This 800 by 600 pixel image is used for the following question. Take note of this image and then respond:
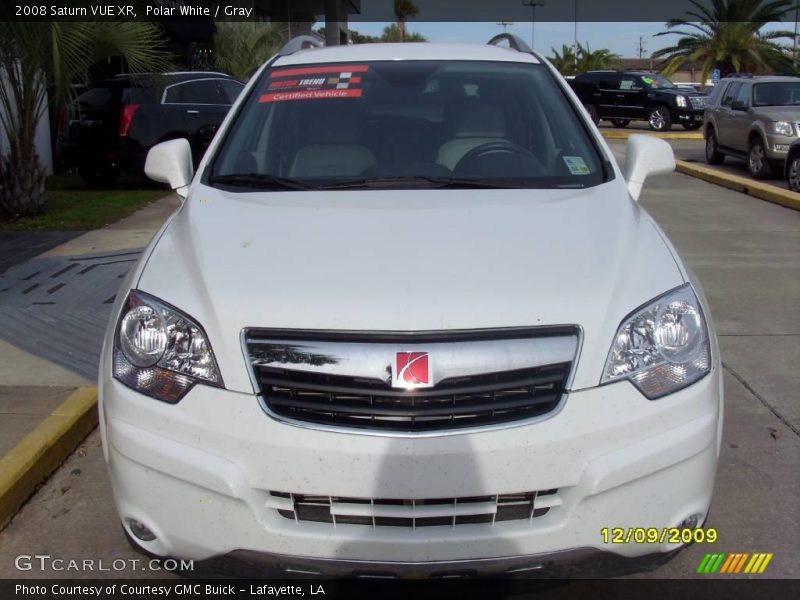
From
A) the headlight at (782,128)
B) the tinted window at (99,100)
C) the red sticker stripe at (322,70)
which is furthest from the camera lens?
the headlight at (782,128)

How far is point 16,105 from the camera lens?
1024 centimetres

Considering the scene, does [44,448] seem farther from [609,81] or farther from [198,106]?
[609,81]

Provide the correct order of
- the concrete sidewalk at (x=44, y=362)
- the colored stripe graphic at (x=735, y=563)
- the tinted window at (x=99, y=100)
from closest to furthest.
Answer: the colored stripe graphic at (x=735, y=563) → the concrete sidewalk at (x=44, y=362) → the tinted window at (x=99, y=100)

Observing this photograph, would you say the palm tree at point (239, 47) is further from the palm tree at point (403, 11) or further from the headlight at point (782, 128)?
the palm tree at point (403, 11)

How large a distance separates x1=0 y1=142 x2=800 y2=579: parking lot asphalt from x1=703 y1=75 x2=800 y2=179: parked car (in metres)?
7.21

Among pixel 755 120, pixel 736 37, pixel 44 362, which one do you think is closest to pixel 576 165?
pixel 44 362

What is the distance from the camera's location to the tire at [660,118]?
92.0ft

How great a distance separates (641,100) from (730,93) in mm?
12054

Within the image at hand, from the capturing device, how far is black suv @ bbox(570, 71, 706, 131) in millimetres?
27719

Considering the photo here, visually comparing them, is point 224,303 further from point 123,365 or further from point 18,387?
point 18,387

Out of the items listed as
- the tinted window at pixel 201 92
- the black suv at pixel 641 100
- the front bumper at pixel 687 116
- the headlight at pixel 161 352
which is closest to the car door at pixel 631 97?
the black suv at pixel 641 100

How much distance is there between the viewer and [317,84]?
4.09m

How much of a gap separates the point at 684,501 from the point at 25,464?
2617mm

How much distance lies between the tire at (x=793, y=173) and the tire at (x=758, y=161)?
5.34 ft
